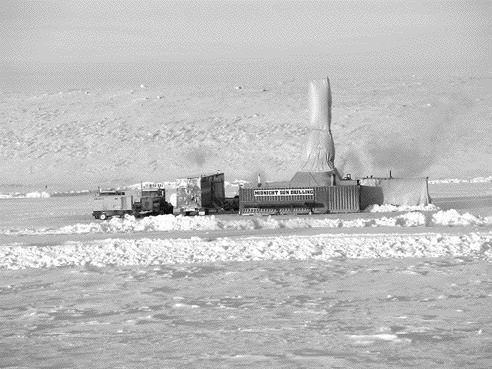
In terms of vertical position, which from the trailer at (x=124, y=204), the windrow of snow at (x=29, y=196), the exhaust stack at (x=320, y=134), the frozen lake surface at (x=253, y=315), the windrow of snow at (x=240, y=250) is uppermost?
the exhaust stack at (x=320, y=134)

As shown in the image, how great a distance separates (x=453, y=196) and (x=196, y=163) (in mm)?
31211

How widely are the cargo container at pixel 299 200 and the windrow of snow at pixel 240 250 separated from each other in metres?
10.1

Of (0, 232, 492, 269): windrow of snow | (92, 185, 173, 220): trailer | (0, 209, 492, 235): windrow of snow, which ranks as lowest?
(0, 232, 492, 269): windrow of snow

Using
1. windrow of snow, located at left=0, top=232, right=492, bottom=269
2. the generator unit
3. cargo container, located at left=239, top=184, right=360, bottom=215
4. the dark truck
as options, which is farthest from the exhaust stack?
windrow of snow, located at left=0, top=232, right=492, bottom=269

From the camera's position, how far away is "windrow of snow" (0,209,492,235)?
3347 cm

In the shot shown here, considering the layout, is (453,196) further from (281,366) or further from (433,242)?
(281,366)

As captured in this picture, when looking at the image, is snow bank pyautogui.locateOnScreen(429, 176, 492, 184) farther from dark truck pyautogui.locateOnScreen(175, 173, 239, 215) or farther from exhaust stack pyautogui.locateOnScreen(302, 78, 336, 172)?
dark truck pyautogui.locateOnScreen(175, 173, 239, 215)

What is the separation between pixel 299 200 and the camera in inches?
1543

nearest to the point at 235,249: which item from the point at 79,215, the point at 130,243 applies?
the point at 130,243

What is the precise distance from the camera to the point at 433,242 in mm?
26594

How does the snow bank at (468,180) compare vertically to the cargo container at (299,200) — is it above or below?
above

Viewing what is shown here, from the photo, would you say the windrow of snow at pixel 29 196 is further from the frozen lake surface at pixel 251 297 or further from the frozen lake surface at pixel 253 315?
the frozen lake surface at pixel 253 315

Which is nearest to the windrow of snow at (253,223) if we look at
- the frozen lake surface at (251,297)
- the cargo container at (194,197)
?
the frozen lake surface at (251,297)

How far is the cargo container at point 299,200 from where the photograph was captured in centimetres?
3906
